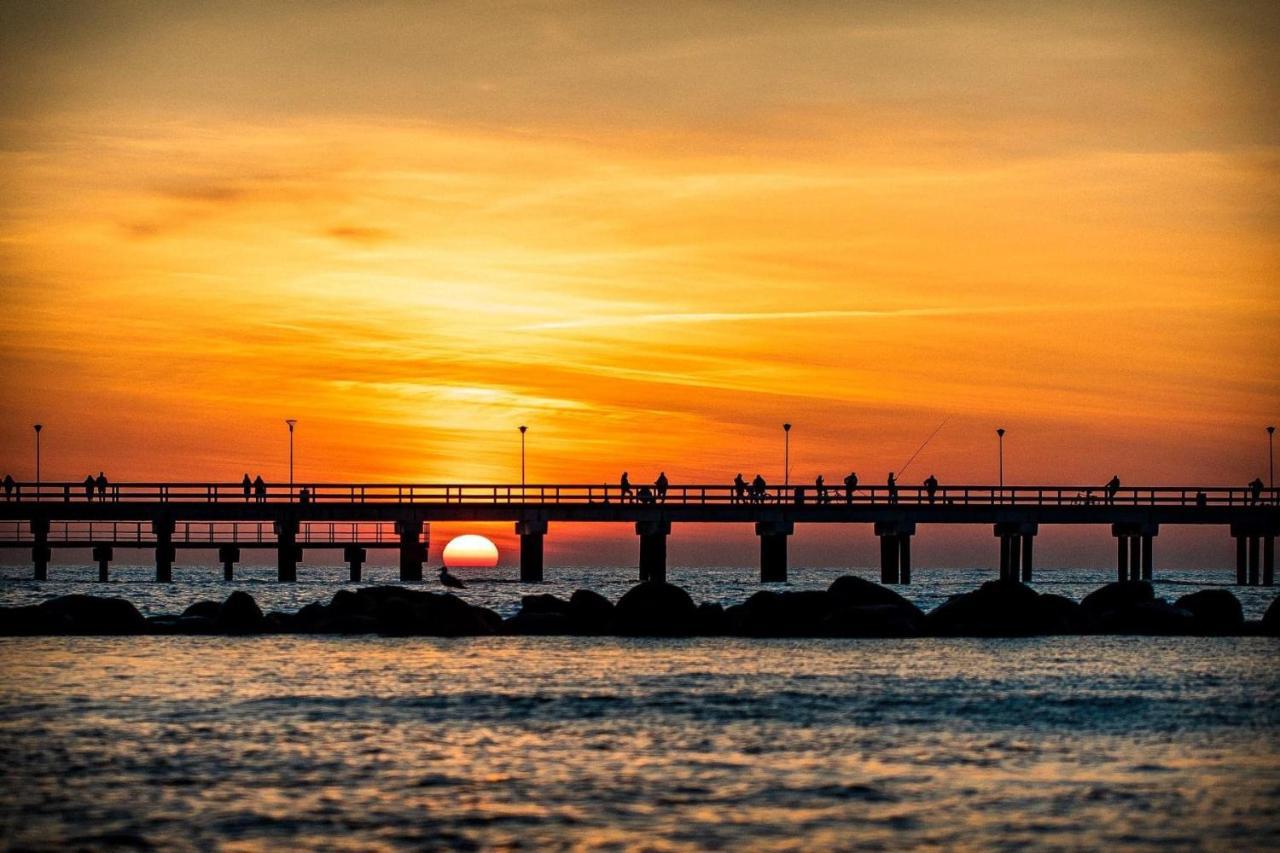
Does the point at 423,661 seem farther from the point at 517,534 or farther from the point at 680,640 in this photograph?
the point at 517,534

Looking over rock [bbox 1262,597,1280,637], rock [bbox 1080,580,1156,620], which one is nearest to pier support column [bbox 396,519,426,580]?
rock [bbox 1080,580,1156,620]

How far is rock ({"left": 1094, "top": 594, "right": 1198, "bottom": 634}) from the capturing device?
45425 millimetres

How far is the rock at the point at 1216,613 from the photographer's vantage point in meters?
45.4

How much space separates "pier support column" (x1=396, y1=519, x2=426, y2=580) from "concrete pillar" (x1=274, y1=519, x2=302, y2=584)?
16.8 feet

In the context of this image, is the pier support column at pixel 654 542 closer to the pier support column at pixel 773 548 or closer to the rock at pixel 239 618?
the pier support column at pixel 773 548

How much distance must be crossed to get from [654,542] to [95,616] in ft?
134

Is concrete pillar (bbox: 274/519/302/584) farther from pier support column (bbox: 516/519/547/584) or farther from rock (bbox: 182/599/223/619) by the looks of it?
rock (bbox: 182/599/223/619)

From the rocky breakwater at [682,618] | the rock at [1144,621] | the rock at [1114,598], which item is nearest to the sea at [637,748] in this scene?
the rocky breakwater at [682,618]

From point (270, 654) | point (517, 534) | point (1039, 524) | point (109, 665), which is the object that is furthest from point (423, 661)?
point (1039, 524)

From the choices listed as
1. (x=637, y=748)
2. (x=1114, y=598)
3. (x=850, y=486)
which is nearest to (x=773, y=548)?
(x=850, y=486)

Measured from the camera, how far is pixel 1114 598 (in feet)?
159

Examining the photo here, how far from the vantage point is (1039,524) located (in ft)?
280

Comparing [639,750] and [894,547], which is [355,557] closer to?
[894,547]

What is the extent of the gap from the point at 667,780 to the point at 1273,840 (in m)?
6.77
